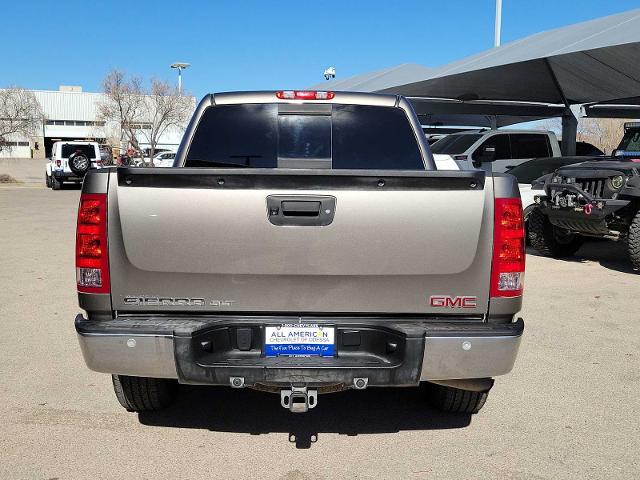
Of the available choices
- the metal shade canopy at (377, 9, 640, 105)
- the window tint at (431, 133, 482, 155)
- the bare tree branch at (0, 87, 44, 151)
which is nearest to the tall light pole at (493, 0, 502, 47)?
the metal shade canopy at (377, 9, 640, 105)

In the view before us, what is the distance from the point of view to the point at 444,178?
9.60ft

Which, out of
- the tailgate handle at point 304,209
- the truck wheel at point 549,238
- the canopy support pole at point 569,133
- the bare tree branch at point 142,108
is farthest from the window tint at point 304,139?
the bare tree branch at point 142,108

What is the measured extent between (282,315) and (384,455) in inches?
39.5

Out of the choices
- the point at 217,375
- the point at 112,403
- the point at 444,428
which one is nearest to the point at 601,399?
the point at 444,428

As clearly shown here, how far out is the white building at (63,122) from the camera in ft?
249

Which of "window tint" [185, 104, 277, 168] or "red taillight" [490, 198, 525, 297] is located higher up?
"window tint" [185, 104, 277, 168]

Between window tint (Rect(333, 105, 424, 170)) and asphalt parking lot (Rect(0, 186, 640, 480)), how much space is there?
5.07ft

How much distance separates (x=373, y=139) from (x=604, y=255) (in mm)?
7390

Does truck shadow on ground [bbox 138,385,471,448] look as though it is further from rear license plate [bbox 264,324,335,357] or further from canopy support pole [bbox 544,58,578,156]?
canopy support pole [bbox 544,58,578,156]

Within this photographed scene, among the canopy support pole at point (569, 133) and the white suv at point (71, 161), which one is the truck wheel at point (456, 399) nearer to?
the canopy support pole at point (569, 133)

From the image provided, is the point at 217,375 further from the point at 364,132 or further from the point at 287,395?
the point at 364,132

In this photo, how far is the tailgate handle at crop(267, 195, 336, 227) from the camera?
2.93 m

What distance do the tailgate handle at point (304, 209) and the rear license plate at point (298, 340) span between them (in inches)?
19.1

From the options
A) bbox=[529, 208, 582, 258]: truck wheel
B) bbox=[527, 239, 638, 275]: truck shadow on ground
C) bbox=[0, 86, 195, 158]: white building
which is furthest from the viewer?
bbox=[0, 86, 195, 158]: white building
